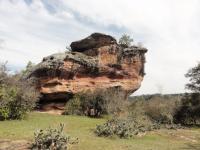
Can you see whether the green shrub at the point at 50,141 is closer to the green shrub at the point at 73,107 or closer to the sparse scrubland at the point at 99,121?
the sparse scrubland at the point at 99,121

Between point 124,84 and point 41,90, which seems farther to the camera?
point 124,84

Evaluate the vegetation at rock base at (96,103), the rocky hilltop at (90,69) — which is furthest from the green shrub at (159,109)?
the rocky hilltop at (90,69)

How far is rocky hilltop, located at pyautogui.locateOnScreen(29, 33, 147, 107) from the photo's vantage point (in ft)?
167

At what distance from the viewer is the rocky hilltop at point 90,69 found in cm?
5091

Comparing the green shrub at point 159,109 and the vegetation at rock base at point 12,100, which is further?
the green shrub at point 159,109

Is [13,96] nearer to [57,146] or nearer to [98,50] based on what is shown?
[57,146]

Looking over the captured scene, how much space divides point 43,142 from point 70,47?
41925mm

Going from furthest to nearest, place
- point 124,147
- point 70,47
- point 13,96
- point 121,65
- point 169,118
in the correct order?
point 70,47 < point 121,65 < point 169,118 < point 13,96 < point 124,147

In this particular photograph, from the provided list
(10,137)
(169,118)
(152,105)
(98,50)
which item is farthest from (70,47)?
(10,137)

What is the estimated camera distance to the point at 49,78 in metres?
50.7

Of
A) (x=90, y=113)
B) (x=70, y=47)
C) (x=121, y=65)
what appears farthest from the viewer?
(x=70, y=47)

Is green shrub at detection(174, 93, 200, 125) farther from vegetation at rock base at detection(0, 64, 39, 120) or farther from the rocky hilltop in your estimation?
vegetation at rock base at detection(0, 64, 39, 120)


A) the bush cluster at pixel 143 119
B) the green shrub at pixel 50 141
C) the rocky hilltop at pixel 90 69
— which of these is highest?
the rocky hilltop at pixel 90 69

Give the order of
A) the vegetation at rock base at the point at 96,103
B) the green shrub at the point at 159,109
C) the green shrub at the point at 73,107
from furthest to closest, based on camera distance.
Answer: the green shrub at the point at 73,107
the green shrub at the point at 159,109
the vegetation at rock base at the point at 96,103
